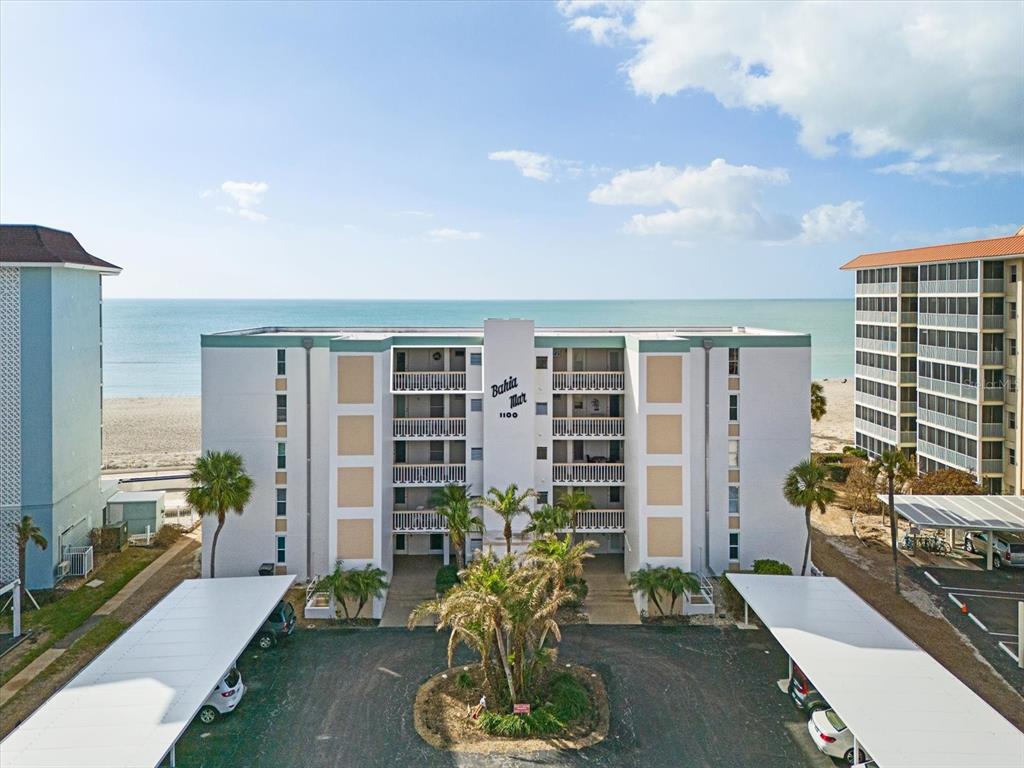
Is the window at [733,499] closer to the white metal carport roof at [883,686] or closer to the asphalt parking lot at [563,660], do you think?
the white metal carport roof at [883,686]

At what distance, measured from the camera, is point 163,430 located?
7131 cm

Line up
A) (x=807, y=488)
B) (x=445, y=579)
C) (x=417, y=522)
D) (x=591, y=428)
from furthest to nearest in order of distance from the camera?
(x=591, y=428) → (x=417, y=522) → (x=445, y=579) → (x=807, y=488)

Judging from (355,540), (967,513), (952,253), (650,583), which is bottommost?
(650,583)

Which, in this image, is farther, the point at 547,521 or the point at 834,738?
the point at 547,521

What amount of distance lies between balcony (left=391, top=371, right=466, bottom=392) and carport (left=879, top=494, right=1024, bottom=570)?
19.0m

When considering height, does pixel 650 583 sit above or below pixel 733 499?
below

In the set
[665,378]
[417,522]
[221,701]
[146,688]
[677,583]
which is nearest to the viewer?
[146,688]

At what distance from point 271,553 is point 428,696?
11.2m

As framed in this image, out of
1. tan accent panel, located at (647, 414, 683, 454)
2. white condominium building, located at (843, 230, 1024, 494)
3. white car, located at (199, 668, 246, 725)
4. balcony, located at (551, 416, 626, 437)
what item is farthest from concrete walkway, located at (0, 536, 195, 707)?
white condominium building, located at (843, 230, 1024, 494)

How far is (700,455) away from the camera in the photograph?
2955 cm

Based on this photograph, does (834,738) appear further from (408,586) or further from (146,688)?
(408,586)

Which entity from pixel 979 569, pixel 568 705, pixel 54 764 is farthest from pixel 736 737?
pixel 979 569

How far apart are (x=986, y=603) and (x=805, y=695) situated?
12015 mm

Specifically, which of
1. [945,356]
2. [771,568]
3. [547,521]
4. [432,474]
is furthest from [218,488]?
[945,356]
